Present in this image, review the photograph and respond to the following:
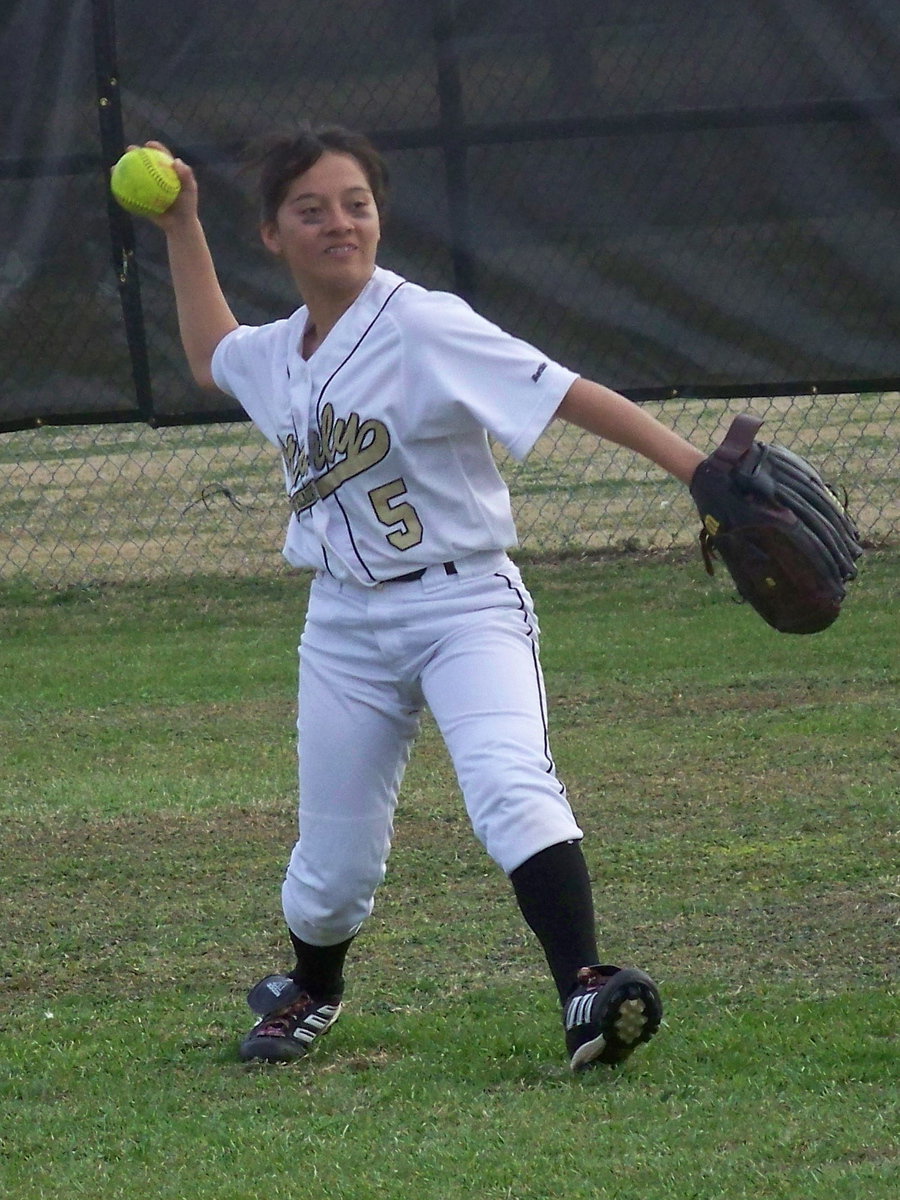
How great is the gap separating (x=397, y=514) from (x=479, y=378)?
0.93 ft

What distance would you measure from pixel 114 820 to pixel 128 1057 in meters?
1.58

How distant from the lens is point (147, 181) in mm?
3627

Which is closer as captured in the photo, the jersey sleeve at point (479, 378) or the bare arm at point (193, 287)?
the jersey sleeve at point (479, 378)

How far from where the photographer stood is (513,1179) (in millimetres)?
2555

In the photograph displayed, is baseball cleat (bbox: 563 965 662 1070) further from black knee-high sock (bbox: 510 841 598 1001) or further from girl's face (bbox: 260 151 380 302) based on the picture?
girl's face (bbox: 260 151 380 302)

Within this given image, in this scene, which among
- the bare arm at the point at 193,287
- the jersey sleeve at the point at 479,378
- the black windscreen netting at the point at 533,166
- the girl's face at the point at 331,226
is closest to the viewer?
the jersey sleeve at the point at 479,378

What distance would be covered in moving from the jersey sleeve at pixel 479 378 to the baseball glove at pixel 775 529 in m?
0.29

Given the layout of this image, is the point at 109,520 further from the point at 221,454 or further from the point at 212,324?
the point at 212,324

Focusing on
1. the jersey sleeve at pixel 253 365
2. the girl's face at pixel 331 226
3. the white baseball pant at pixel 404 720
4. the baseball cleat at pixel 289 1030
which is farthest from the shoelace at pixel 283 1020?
the girl's face at pixel 331 226

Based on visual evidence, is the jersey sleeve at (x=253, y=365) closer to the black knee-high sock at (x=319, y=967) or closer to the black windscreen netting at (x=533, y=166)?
the black knee-high sock at (x=319, y=967)

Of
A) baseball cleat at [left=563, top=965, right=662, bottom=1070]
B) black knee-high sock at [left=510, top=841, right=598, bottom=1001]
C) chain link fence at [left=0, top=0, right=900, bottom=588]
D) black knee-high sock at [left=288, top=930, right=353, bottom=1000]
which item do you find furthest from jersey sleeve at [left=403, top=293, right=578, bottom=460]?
chain link fence at [left=0, top=0, right=900, bottom=588]

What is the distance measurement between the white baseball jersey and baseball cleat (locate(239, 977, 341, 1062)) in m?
0.83

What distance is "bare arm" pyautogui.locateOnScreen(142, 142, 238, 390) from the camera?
360 centimetres

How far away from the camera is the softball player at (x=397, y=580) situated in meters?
2.91
